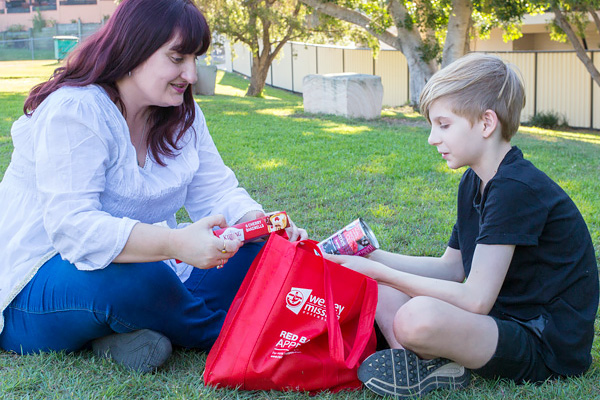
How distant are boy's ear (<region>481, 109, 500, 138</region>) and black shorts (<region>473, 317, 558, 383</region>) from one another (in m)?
0.69

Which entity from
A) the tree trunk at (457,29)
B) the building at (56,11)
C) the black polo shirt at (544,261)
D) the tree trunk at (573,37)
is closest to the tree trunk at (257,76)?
the tree trunk at (457,29)

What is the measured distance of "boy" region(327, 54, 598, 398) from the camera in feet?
7.69

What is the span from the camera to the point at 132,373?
8.41ft

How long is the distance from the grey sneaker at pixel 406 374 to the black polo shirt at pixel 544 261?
304 millimetres

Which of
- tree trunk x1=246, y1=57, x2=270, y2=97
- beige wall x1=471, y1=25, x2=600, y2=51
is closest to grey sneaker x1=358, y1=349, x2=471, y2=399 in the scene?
tree trunk x1=246, y1=57, x2=270, y2=97

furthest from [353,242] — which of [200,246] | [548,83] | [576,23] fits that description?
[548,83]

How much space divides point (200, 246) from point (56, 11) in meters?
58.9

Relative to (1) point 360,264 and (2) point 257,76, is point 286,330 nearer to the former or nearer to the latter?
(1) point 360,264

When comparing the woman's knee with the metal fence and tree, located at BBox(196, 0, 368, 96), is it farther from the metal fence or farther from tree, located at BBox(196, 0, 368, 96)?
the metal fence

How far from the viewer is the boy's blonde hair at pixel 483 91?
249 centimetres

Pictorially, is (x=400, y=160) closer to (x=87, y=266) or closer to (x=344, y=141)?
(x=344, y=141)

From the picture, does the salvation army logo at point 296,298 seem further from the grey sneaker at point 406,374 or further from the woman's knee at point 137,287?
the woman's knee at point 137,287

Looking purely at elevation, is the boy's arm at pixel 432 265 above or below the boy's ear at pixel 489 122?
below

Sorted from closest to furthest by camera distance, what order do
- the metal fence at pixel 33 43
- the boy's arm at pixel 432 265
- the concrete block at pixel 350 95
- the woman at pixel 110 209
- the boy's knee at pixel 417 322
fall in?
1. the boy's knee at pixel 417 322
2. the woman at pixel 110 209
3. the boy's arm at pixel 432 265
4. the concrete block at pixel 350 95
5. the metal fence at pixel 33 43
